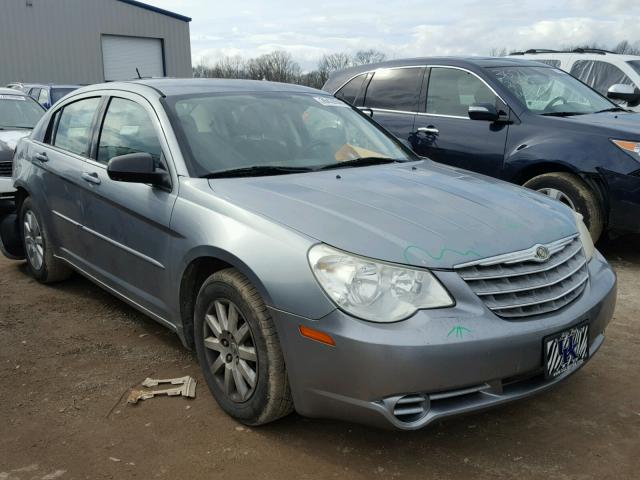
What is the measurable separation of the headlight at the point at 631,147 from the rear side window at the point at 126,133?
3.80m

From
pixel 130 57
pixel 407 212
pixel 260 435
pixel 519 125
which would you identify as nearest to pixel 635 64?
pixel 519 125

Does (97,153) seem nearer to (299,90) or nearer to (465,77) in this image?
(299,90)

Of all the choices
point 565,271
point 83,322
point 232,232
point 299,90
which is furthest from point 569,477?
point 83,322

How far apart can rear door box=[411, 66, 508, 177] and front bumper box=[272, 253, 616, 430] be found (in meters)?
3.59

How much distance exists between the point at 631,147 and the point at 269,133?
10.6 feet

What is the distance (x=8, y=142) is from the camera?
8258 mm

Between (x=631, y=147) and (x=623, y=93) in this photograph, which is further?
(x=623, y=93)

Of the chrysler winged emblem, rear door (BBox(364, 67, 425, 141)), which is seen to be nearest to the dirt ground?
the chrysler winged emblem

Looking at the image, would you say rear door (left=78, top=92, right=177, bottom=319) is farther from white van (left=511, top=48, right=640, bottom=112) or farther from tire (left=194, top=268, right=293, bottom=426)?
white van (left=511, top=48, right=640, bottom=112)

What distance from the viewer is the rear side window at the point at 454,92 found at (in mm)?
6203

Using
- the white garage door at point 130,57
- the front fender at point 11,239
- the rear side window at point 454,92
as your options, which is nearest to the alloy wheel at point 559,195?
the rear side window at point 454,92

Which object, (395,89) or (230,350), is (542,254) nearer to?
(230,350)

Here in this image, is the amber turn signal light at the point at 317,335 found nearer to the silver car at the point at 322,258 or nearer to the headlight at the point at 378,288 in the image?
the silver car at the point at 322,258

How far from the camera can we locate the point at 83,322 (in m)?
4.39
